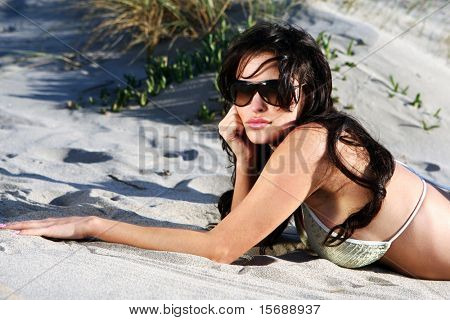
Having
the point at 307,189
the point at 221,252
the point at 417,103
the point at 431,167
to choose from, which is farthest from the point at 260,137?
the point at 417,103

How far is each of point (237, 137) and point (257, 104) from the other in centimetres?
36

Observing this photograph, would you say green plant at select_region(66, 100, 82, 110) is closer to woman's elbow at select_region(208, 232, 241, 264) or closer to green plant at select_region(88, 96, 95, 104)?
green plant at select_region(88, 96, 95, 104)

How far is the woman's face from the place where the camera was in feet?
9.75

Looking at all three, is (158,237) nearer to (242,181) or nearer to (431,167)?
(242,181)

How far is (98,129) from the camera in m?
5.77

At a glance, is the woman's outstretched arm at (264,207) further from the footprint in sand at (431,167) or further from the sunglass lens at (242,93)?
the footprint in sand at (431,167)

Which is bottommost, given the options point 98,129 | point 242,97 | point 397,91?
point 98,129

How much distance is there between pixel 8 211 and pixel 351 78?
3.26 m

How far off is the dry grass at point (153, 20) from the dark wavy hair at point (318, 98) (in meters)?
4.05

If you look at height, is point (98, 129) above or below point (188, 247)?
below

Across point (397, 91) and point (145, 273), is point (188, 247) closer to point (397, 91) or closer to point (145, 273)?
point (145, 273)

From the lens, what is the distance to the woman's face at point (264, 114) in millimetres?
2971

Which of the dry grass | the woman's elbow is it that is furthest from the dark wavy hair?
the dry grass
